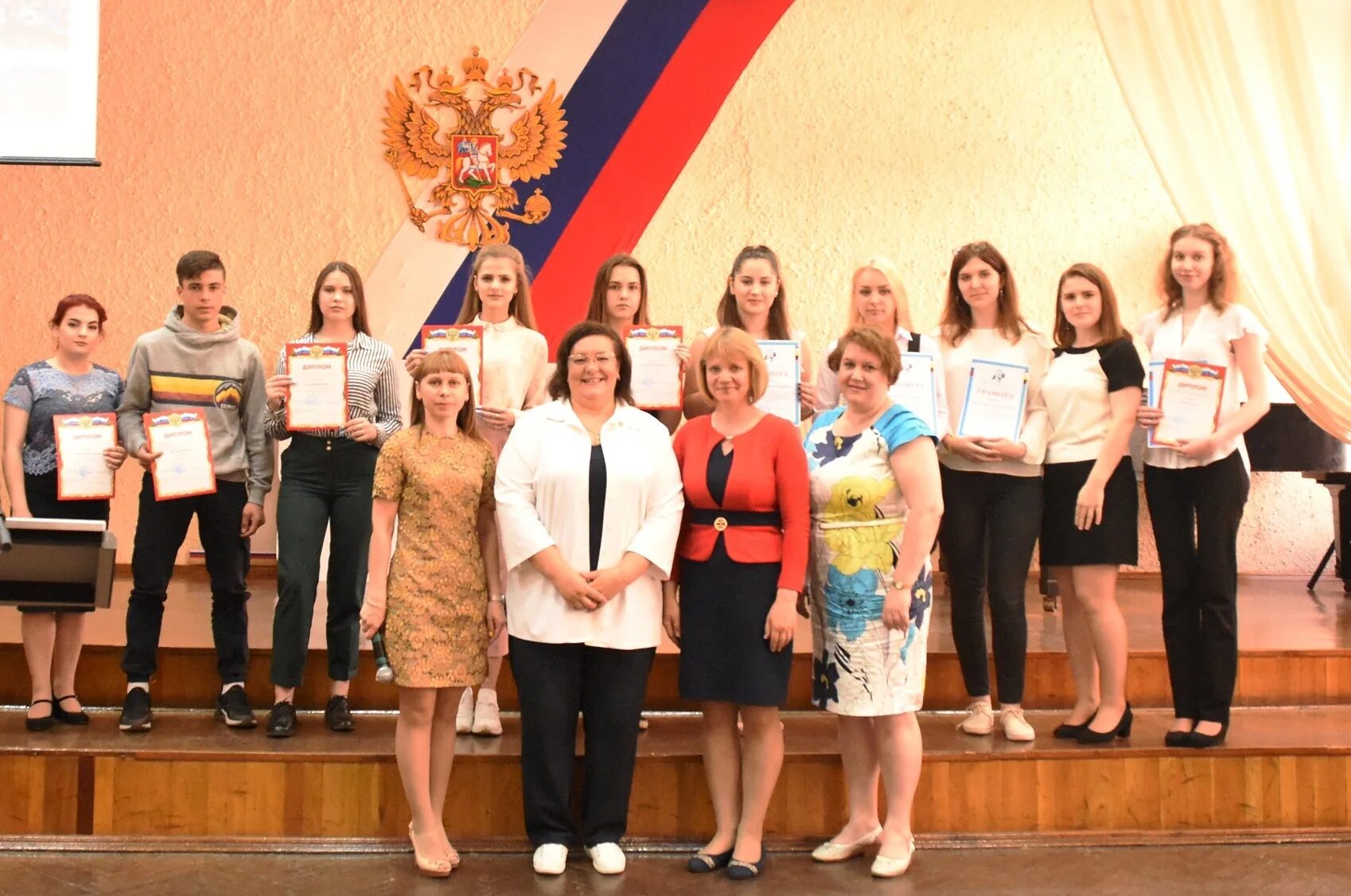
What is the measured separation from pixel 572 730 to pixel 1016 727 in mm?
1385

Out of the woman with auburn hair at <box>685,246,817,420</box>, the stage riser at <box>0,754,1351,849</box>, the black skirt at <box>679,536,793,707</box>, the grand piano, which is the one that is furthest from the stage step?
the grand piano

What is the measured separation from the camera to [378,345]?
12.2 ft

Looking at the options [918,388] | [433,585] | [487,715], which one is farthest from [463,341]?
[918,388]

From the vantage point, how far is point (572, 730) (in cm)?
308

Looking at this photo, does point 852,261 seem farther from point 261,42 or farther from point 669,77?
point 261,42

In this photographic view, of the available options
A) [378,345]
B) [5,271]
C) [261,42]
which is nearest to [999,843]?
[378,345]

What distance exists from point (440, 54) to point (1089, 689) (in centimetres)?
461

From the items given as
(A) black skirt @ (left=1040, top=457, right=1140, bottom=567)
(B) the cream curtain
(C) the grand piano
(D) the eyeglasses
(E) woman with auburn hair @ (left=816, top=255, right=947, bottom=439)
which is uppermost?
(B) the cream curtain

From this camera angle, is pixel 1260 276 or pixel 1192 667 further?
pixel 1260 276

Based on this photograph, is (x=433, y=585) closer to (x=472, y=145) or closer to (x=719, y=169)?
(x=472, y=145)

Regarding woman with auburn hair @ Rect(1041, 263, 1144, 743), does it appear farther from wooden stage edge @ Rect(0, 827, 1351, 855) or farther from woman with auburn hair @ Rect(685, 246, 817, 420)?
woman with auburn hair @ Rect(685, 246, 817, 420)

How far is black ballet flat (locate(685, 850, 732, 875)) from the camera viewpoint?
9.98 ft

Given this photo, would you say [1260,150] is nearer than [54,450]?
No

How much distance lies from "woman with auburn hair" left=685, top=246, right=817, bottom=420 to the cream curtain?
6.22 ft
